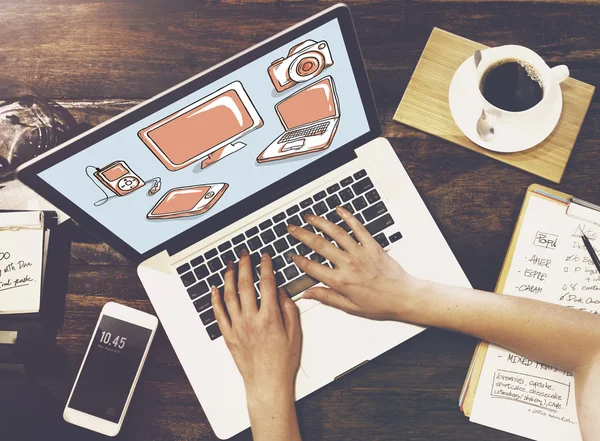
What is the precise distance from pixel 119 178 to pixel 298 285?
1.16ft

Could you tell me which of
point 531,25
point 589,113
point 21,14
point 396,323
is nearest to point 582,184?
point 589,113

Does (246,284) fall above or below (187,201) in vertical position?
below

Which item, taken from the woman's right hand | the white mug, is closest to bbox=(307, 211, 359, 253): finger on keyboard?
the woman's right hand

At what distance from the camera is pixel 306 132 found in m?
0.71

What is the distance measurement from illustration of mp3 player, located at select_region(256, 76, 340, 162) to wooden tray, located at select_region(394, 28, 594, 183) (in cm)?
19

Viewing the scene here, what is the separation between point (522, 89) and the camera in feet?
2.38

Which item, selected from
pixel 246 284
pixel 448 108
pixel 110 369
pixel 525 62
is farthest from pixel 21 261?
pixel 525 62

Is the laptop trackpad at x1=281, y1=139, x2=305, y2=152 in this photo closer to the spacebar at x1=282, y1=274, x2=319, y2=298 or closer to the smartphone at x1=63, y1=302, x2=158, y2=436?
the spacebar at x1=282, y1=274, x2=319, y2=298

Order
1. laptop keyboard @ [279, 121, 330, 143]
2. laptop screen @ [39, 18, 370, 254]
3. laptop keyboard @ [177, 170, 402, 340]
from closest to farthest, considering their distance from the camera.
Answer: laptop screen @ [39, 18, 370, 254], laptop keyboard @ [279, 121, 330, 143], laptop keyboard @ [177, 170, 402, 340]

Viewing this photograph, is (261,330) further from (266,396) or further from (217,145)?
(217,145)

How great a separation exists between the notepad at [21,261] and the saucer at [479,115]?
79 centimetres

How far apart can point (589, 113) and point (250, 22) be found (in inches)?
26.3

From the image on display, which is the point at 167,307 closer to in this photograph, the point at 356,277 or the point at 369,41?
the point at 356,277

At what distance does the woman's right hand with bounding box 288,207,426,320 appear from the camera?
770 mm
